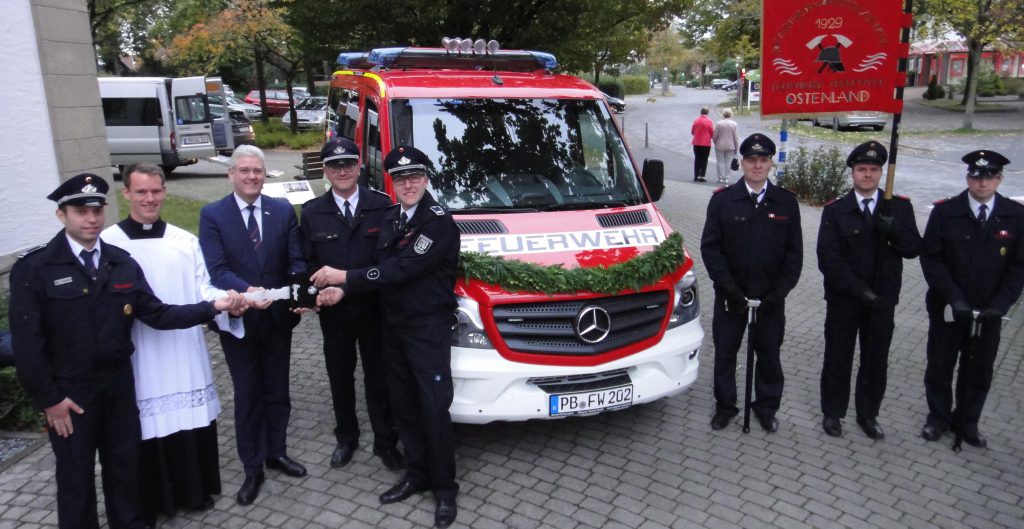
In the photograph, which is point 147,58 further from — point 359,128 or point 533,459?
point 533,459

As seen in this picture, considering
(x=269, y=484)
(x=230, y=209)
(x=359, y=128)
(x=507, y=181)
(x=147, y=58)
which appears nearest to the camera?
(x=230, y=209)

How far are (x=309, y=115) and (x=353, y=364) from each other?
28.2 metres

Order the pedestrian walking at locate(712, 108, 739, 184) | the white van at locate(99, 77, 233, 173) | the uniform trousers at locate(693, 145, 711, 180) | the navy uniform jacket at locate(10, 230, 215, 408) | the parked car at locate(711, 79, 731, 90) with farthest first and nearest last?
the parked car at locate(711, 79, 731, 90) < the white van at locate(99, 77, 233, 173) < the uniform trousers at locate(693, 145, 711, 180) < the pedestrian walking at locate(712, 108, 739, 184) < the navy uniform jacket at locate(10, 230, 215, 408)

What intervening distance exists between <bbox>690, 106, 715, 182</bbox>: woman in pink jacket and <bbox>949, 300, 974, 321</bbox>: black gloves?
1367 cm

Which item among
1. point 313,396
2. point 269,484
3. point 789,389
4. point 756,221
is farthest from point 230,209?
point 789,389

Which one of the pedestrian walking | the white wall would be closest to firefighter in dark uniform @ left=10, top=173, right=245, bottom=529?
the white wall

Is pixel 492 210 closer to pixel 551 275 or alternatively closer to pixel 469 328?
pixel 551 275

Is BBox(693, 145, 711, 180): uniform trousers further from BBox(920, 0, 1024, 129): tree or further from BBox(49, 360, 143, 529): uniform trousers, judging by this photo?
BBox(920, 0, 1024, 129): tree

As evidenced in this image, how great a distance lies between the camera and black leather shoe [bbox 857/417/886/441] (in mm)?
5488

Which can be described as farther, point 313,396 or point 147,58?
point 147,58

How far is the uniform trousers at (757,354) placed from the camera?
18.0 ft

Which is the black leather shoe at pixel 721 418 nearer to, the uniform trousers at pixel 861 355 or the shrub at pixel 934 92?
the uniform trousers at pixel 861 355

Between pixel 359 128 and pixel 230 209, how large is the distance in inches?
99.6

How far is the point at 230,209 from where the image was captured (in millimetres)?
4512
